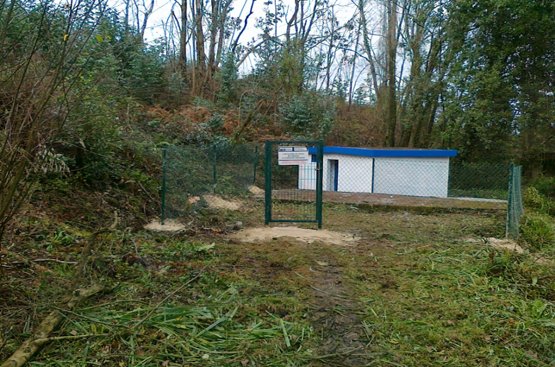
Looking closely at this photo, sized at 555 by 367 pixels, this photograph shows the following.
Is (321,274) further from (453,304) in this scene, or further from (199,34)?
(199,34)

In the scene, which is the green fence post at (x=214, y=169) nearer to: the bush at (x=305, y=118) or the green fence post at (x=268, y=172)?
the green fence post at (x=268, y=172)

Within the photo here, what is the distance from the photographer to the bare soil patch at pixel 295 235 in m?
6.87

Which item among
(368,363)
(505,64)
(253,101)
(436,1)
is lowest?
(368,363)

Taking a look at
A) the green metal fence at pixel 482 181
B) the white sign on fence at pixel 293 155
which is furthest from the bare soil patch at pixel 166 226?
the green metal fence at pixel 482 181

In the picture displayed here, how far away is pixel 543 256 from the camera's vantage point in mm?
6027

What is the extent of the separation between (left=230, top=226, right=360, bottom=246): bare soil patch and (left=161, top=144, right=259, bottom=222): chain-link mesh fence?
52.8 inches

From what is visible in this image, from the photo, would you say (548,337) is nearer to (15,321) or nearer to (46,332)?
(46,332)

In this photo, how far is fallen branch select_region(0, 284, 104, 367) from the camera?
2.79 m

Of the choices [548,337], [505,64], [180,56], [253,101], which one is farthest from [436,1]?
[548,337]

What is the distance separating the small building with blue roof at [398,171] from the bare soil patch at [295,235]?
25.6 ft

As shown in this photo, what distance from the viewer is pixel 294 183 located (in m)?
13.8

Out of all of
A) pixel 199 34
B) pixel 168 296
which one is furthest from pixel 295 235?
pixel 199 34

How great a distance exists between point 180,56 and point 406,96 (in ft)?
36.0

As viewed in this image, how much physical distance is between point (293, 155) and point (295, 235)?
4.82 feet
